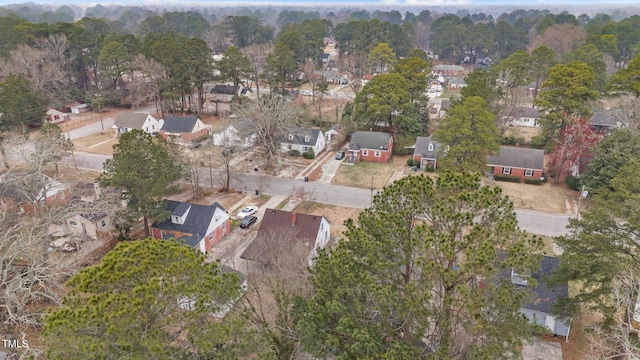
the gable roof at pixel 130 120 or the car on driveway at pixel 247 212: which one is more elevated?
the gable roof at pixel 130 120

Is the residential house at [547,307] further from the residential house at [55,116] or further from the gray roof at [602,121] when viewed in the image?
the residential house at [55,116]

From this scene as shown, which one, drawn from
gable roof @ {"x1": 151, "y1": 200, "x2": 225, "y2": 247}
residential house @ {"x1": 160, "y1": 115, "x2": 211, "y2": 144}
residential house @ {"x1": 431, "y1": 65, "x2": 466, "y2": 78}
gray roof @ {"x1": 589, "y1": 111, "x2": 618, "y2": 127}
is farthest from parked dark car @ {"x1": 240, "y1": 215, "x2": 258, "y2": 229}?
residential house @ {"x1": 431, "y1": 65, "x2": 466, "y2": 78}

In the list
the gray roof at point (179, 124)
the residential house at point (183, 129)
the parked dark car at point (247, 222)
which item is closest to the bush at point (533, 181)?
the parked dark car at point (247, 222)

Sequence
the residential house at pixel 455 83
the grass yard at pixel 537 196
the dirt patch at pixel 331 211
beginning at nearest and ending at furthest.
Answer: the dirt patch at pixel 331 211
the grass yard at pixel 537 196
the residential house at pixel 455 83

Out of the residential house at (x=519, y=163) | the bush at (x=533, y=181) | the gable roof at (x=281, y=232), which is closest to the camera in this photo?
the gable roof at (x=281, y=232)

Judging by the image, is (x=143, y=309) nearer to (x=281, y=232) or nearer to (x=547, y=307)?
(x=281, y=232)

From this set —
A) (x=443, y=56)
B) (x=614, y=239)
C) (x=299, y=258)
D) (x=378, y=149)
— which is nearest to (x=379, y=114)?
(x=378, y=149)

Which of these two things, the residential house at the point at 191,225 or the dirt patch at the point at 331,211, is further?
the dirt patch at the point at 331,211
